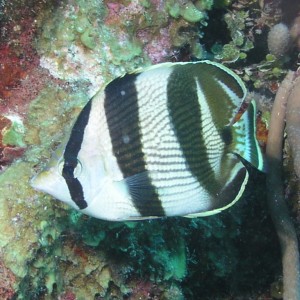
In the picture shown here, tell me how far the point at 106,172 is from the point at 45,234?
32.0 inches

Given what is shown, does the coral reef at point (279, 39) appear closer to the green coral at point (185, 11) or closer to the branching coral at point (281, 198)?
the branching coral at point (281, 198)

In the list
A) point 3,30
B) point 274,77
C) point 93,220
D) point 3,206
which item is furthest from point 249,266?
point 3,30

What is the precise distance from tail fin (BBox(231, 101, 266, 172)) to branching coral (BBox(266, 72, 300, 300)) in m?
1.72

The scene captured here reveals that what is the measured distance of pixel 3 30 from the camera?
252cm

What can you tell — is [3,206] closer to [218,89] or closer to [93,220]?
[93,220]

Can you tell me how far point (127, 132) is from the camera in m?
1.60

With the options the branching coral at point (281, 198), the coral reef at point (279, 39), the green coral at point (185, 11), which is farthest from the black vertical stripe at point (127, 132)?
the coral reef at point (279, 39)

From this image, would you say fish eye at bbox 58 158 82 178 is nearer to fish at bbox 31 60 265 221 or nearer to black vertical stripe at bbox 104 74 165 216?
fish at bbox 31 60 265 221

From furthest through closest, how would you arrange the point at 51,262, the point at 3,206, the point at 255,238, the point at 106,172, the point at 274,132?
1. the point at 255,238
2. the point at 274,132
3. the point at 51,262
4. the point at 3,206
5. the point at 106,172

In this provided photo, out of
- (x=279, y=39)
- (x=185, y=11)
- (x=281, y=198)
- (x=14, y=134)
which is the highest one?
(x=185, y=11)

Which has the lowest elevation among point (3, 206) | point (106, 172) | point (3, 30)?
point (3, 206)

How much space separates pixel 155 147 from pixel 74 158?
1.07ft

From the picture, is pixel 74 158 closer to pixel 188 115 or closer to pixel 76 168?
pixel 76 168

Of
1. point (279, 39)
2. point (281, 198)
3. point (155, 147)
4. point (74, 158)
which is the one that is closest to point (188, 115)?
point (155, 147)
